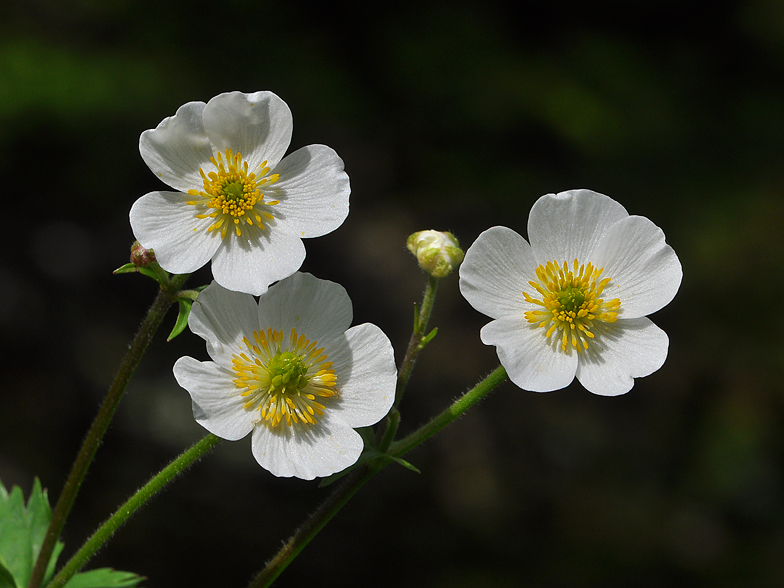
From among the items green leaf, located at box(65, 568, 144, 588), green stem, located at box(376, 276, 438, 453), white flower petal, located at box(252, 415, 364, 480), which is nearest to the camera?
white flower petal, located at box(252, 415, 364, 480)

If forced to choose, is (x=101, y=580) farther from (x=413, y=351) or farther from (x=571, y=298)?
(x=571, y=298)

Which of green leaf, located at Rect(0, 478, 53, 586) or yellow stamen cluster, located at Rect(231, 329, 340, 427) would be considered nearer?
yellow stamen cluster, located at Rect(231, 329, 340, 427)

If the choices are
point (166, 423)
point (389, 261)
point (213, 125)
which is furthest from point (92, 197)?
point (213, 125)

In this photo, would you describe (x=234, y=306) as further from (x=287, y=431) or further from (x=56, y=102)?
(x=56, y=102)

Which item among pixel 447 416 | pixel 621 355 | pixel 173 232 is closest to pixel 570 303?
pixel 621 355

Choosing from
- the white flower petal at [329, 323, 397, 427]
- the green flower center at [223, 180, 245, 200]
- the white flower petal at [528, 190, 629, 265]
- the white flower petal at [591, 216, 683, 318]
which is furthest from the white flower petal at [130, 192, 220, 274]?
the white flower petal at [591, 216, 683, 318]

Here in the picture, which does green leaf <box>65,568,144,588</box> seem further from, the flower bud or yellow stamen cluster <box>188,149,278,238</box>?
yellow stamen cluster <box>188,149,278,238</box>

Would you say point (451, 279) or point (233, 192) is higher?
point (451, 279)
